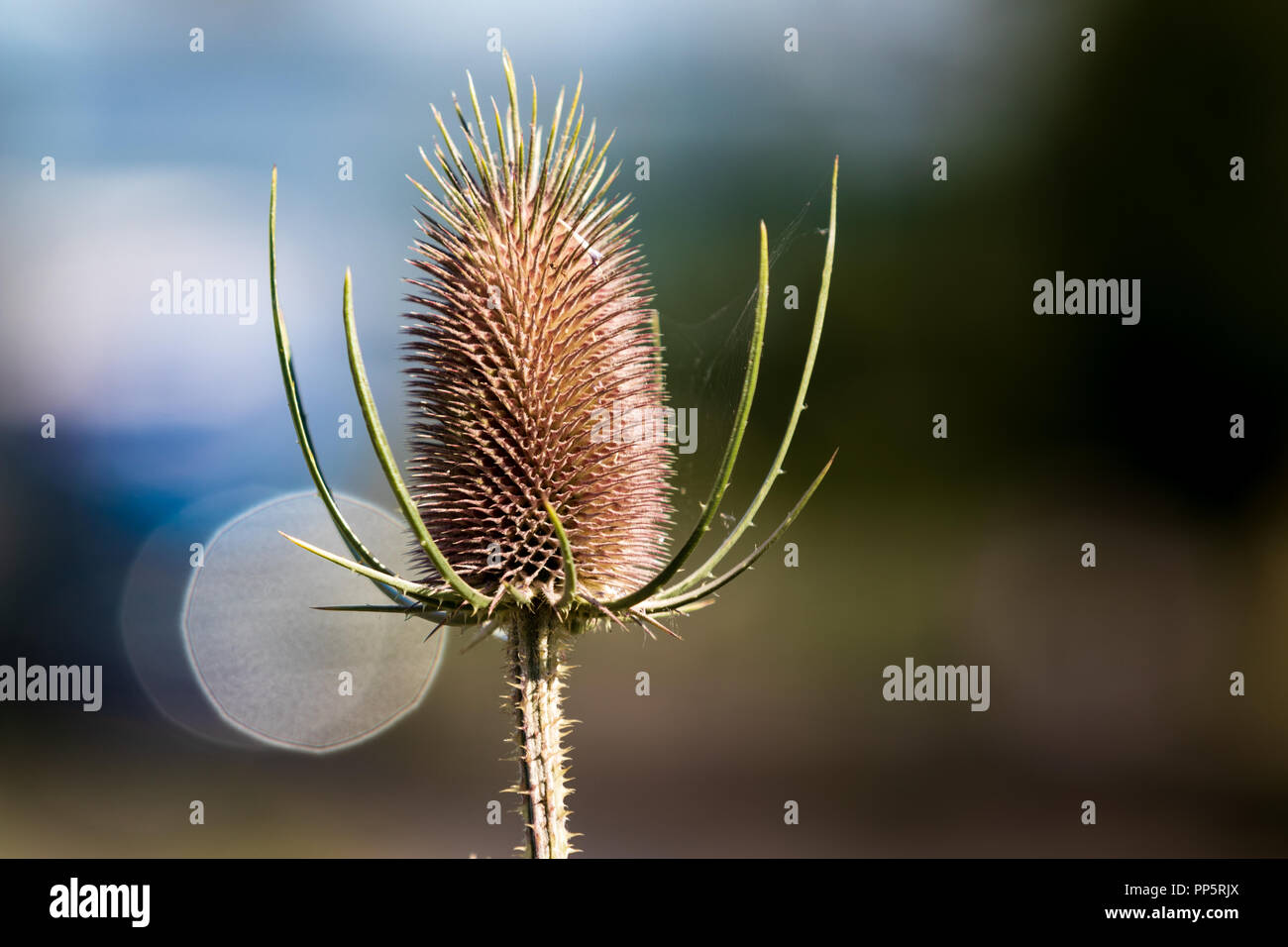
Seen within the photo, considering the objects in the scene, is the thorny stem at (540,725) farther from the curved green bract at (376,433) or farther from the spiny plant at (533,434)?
the curved green bract at (376,433)

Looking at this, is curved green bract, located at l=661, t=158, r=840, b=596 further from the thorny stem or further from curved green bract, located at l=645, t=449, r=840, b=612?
the thorny stem

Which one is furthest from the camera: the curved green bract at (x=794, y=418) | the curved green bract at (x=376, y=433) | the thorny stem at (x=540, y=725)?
the thorny stem at (x=540, y=725)

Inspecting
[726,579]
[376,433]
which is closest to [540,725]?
[726,579]

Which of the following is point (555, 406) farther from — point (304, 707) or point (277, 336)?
point (304, 707)

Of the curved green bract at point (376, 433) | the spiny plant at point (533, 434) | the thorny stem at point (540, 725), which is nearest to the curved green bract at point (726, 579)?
the spiny plant at point (533, 434)

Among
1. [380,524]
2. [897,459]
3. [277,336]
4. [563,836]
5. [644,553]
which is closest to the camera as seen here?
[277,336]

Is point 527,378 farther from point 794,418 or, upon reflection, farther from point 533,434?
point 794,418

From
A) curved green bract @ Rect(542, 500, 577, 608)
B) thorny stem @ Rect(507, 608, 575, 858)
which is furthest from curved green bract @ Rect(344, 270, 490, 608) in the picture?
thorny stem @ Rect(507, 608, 575, 858)

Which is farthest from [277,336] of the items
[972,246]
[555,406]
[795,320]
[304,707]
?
[972,246]
